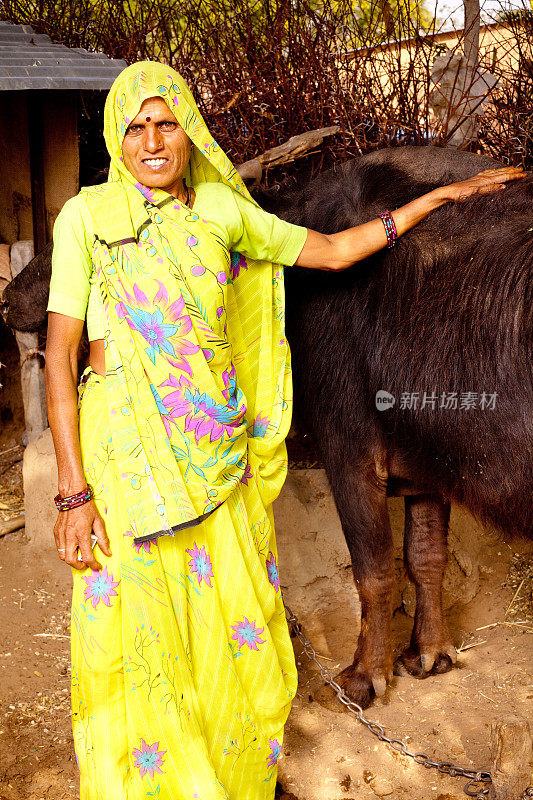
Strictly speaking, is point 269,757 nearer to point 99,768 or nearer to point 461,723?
point 99,768

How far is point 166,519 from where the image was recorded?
6.15ft

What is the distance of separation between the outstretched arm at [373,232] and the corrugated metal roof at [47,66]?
63.2 inches

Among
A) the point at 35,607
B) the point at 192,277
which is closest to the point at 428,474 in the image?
the point at 192,277

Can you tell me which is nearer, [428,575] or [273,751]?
[273,751]

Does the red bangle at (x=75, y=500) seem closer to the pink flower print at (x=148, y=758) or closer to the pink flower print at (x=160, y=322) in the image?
the pink flower print at (x=160, y=322)

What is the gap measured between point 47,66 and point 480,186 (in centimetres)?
207

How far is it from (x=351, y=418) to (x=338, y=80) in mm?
2255

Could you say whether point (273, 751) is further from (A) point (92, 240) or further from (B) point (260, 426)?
(A) point (92, 240)

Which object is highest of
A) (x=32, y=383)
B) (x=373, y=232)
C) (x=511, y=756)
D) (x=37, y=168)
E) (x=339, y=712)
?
(x=37, y=168)

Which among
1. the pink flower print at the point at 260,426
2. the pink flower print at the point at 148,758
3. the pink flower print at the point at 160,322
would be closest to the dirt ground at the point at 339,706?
the pink flower print at the point at 148,758

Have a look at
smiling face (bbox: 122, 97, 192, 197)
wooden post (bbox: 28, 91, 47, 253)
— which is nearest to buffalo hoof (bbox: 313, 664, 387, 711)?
smiling face (bbox: 122, 97, 192, 197)

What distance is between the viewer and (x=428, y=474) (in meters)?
2.62

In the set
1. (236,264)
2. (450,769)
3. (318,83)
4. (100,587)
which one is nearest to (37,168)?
(318,83)

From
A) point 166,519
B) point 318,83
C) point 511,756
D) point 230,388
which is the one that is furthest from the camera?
point 318,83
